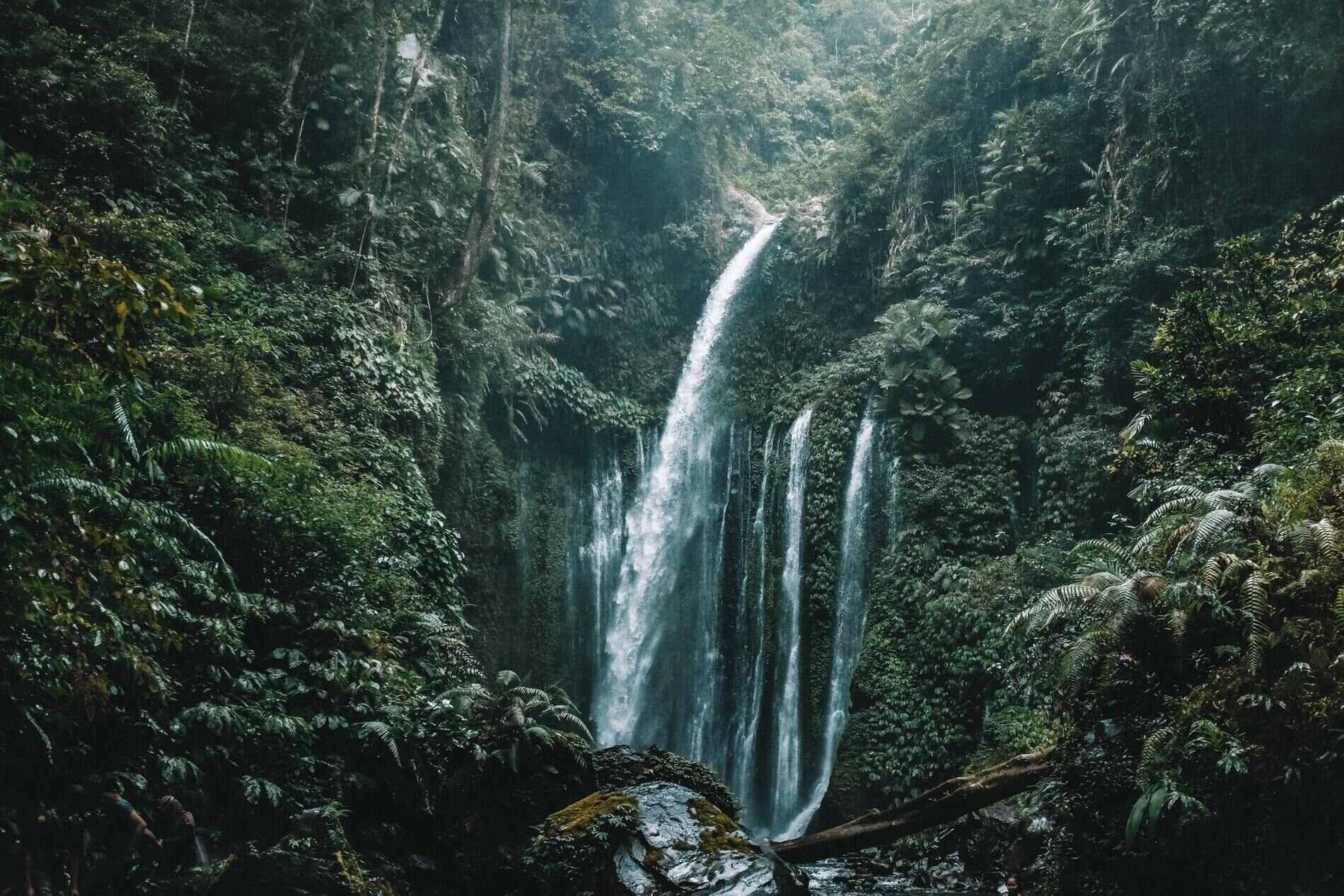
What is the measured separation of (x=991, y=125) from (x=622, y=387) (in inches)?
362

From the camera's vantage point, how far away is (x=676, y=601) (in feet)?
Result: 55.1

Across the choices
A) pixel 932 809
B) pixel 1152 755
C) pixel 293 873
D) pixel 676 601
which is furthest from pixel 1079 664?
pixel 676 601

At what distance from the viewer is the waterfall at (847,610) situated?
13234 millimetres

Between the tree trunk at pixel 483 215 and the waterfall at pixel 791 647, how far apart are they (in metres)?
6.75

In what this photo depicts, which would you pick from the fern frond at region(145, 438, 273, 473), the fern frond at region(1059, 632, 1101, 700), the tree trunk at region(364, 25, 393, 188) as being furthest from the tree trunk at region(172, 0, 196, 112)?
the fern frond at region(1059, 632, 1101, 700)

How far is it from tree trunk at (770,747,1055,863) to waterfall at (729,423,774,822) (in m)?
7.03

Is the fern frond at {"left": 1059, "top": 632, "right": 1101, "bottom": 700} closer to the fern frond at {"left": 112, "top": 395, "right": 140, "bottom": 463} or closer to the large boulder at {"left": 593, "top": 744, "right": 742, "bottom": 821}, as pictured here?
the large boulder at {"left": 593, "top": 744, "right": 742, "bottom": 821}

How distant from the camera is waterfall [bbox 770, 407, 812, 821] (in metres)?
13.7

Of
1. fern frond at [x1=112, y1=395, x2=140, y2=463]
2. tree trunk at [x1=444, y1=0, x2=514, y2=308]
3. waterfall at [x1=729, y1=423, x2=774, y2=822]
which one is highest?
tree trunk at [x1=444, y1=0, x2=514, y2=308]

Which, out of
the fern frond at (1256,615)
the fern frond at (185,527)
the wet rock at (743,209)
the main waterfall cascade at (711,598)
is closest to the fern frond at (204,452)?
the fern frond at (185,527)

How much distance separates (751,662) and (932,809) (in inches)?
329

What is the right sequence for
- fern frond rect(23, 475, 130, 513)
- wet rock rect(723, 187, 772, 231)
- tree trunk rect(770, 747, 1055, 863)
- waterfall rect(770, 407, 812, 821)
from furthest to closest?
wet rock rect(723, 187, 772, 231) < waterfall rect(770, 407, 812, 821) < tree trunk rect(770, 747, 1055, 863) < fern frond rect(23, 475, 130, 513)

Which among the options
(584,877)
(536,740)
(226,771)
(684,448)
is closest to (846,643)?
(684,448)

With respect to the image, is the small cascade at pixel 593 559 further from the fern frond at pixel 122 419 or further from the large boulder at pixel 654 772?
→ the fern frond at pixel 122 419
